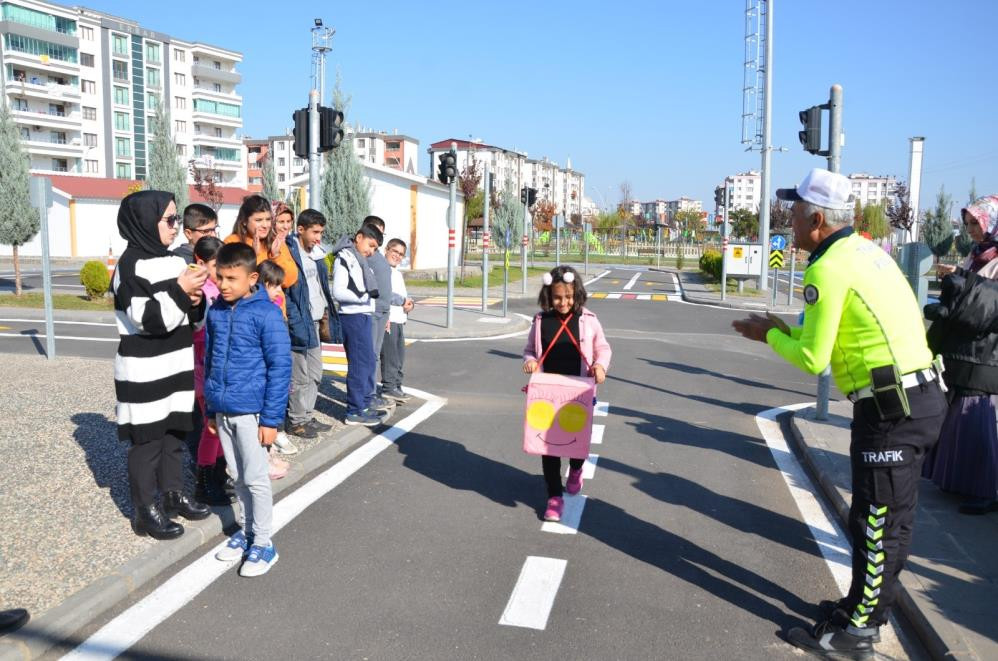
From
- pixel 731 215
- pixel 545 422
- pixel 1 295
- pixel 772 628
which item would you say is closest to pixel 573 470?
pixel 545 422

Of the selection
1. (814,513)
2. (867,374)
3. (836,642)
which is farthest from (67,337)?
(867,374)

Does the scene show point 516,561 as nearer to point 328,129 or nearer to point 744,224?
point 328,129

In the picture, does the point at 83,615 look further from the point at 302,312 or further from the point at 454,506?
the point at 302,312

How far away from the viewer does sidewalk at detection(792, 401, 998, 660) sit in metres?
3.69

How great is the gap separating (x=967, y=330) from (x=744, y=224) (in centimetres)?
6943

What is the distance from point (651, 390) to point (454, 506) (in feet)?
17.6

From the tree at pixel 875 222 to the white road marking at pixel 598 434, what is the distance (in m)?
61.4

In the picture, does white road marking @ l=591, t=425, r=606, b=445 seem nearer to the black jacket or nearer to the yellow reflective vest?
the black jacket

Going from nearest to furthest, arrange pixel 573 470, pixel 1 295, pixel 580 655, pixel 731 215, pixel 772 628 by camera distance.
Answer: pixel 580 655
pixel 772 628
pixel 573 470
pixel 1 295
pixel 731 215

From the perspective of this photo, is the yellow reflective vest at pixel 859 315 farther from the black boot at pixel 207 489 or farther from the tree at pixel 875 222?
the tree at pixel 875 222

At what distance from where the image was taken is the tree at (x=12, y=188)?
75.2 feet

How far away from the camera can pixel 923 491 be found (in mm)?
A: 5867

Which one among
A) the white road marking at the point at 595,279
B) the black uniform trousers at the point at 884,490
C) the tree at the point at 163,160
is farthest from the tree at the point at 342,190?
the black uniform trousers at the point at 884,490

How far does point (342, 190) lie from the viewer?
27984 mm
